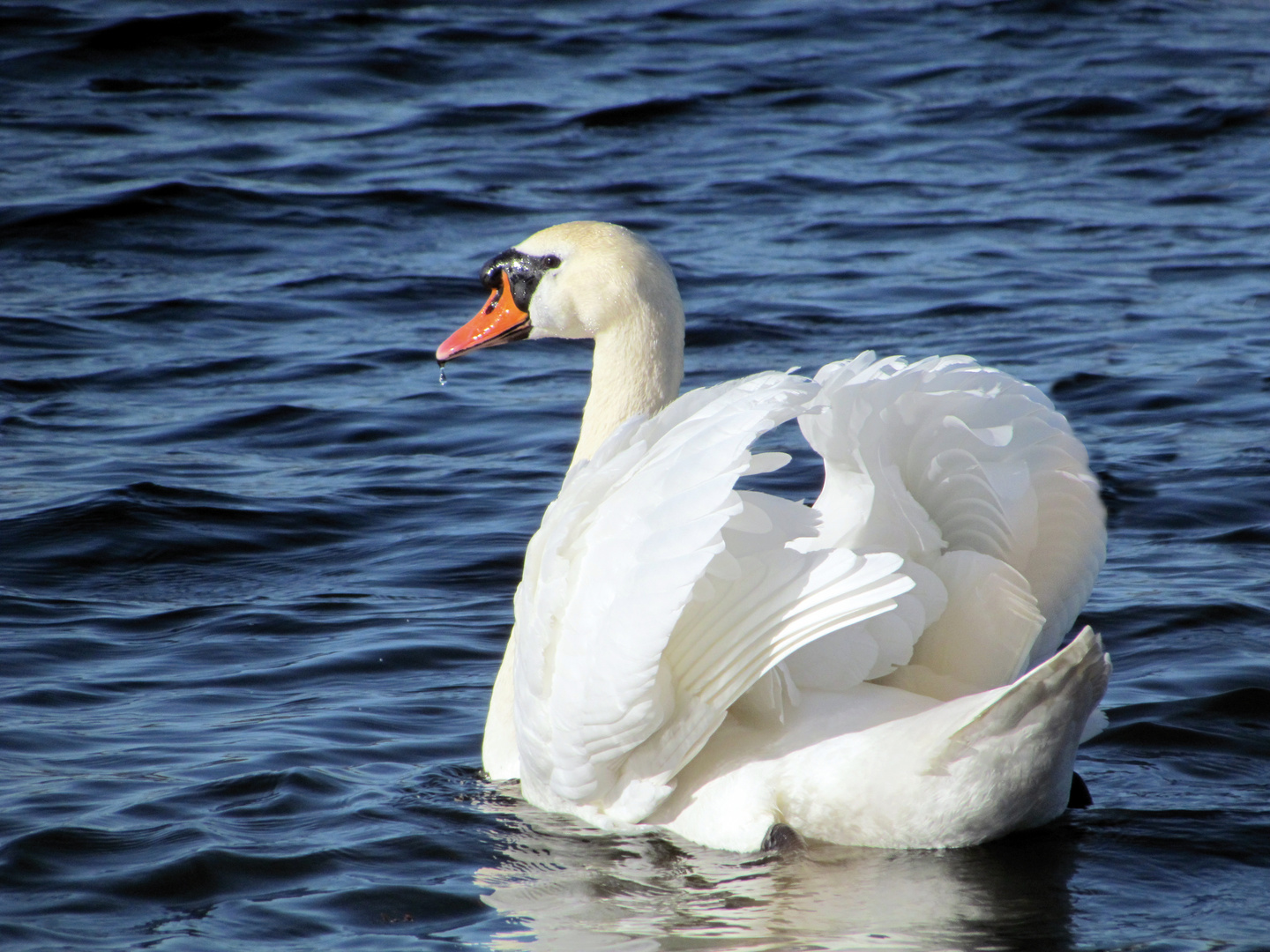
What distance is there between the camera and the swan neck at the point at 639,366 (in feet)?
16.4

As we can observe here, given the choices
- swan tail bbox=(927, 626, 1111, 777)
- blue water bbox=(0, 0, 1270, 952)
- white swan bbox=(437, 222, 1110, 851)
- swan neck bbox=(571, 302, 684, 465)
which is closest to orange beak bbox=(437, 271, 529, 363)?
swan neck bbox=(571, 302, 684, 465)

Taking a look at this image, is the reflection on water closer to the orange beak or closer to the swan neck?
the swan neck

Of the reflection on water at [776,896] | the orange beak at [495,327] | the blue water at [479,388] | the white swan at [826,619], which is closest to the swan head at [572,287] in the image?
the orange beak at [495,327]

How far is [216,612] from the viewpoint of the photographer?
6160 mm

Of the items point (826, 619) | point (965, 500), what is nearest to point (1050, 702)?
point (826, 619)

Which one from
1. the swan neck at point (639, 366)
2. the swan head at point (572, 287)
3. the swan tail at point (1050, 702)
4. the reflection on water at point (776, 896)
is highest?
the swan head at point (572, 287)

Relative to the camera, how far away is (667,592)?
3656 millimetres

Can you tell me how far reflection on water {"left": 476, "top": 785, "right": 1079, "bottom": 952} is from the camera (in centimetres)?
373

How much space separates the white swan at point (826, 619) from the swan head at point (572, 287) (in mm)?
1009

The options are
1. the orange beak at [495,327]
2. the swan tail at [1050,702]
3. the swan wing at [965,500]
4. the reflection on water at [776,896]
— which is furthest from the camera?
the orange beak at [495,327]

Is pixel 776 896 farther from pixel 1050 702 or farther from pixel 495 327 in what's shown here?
pixel 495 327

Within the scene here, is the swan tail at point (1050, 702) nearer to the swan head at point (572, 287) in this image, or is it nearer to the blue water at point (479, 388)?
the blue water at point (479, 388)

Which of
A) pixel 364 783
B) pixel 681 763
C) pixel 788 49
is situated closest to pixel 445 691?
pixel 364 783

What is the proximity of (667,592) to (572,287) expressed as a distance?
1.68m
